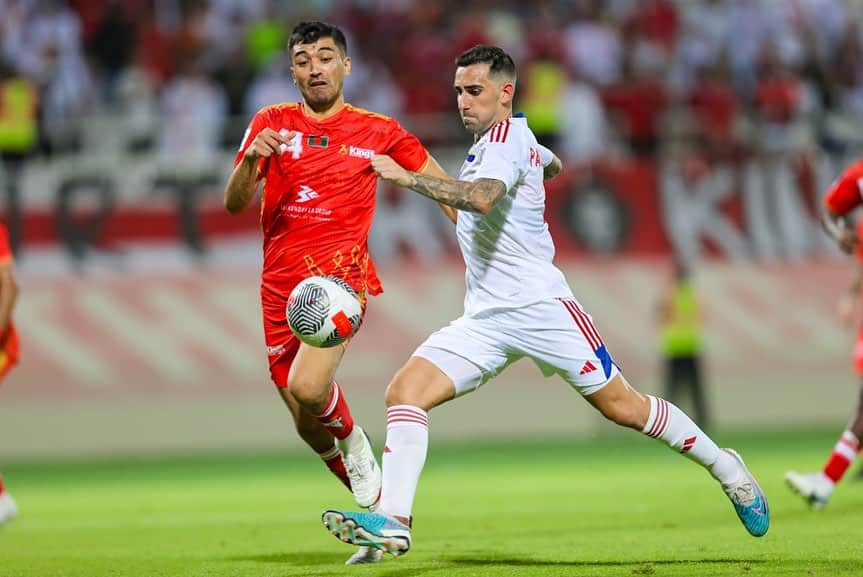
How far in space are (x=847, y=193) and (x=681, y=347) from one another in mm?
8407

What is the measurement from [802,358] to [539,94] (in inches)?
196

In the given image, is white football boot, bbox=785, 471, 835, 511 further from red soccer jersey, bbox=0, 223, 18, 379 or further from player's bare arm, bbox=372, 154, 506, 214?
red soccer jersey, bbox=0, 223, 18, 379

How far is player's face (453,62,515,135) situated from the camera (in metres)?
7.12

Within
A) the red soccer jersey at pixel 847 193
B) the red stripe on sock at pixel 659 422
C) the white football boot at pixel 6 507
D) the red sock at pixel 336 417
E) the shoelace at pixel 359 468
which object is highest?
the red soccer jersey at pixel 847 193

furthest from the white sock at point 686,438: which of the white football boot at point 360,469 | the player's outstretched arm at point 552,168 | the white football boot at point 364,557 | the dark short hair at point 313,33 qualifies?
the dark short hair at point 313,33

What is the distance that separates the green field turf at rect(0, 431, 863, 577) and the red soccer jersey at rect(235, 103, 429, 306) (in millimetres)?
1627

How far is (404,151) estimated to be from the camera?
8141 millimetres

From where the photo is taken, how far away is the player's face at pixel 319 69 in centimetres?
781

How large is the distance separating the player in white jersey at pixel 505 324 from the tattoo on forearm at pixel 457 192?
0.02 m

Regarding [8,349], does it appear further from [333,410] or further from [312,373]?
[312,373]

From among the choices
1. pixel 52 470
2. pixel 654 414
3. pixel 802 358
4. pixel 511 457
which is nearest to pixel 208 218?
pixel 52 470

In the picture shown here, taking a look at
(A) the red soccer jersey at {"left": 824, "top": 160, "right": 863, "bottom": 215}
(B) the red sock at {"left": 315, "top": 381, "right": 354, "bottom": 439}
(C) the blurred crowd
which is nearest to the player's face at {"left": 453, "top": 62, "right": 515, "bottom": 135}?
(B) the red sock at {"left": 315, "top": 381, "right": 354, "bottom": 439}

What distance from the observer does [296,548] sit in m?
8.35

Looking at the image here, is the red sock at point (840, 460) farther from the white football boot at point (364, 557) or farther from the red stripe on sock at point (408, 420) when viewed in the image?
the red stripe on sock at point (408, 420)
